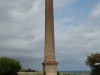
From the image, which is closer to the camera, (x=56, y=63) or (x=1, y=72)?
(x=56, y=63)

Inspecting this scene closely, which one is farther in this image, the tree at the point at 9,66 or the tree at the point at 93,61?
the tree at the point at 93,61

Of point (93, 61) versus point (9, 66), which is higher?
point (93, 61)

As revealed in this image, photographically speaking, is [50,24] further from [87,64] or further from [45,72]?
[87,64]

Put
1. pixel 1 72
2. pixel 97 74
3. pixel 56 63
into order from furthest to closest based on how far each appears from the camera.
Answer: pixel 97 74
pixel 1 72
pixel 56 63

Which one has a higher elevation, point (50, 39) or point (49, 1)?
point (49, 1)

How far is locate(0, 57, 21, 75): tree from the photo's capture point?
4662 cm

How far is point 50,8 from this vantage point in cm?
2781

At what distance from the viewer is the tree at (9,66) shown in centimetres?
4662

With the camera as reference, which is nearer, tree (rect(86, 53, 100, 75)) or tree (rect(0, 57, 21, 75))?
tree (rect(0, 57, 21, 75))

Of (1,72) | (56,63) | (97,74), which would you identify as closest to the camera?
(56,63)

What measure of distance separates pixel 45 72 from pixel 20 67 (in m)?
22.5

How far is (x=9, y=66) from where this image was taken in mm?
47250

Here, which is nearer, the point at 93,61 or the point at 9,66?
the point at 9,66

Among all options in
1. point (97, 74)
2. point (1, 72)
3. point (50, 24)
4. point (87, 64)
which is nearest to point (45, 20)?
point (50, 24)
